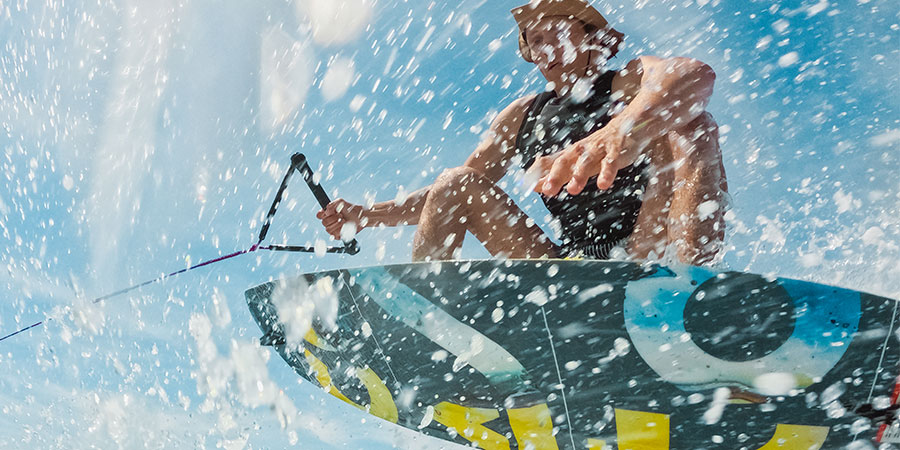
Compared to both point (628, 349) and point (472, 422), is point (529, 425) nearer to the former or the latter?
point (472, 422)

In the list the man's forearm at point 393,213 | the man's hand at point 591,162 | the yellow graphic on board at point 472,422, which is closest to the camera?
the man's hand at point 591,162

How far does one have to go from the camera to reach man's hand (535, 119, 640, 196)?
136cm

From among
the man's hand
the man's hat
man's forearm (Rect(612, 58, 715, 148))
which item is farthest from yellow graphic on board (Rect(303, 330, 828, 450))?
the man's hat

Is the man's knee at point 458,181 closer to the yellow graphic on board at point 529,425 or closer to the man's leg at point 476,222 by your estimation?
the man's leg at point 476,222

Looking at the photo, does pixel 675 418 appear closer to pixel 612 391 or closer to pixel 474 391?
pixel 612 391

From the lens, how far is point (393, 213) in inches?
107

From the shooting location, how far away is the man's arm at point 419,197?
8.69ft

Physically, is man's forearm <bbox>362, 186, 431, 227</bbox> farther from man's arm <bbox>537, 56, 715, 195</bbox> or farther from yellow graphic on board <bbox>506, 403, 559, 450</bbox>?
man's arm <bbox>537, 56, 715, 195</bbox>

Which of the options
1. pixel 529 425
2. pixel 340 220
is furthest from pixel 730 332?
pixel 340 220

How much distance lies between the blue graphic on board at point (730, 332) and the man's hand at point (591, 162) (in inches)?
25.8

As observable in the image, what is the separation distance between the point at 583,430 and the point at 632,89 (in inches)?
50.9

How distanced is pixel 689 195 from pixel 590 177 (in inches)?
13.0

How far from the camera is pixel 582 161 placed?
1375 mm

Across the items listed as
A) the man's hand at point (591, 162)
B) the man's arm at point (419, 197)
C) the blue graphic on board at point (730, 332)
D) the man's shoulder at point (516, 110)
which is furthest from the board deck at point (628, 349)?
the man's shoulder at point (516, 110)
